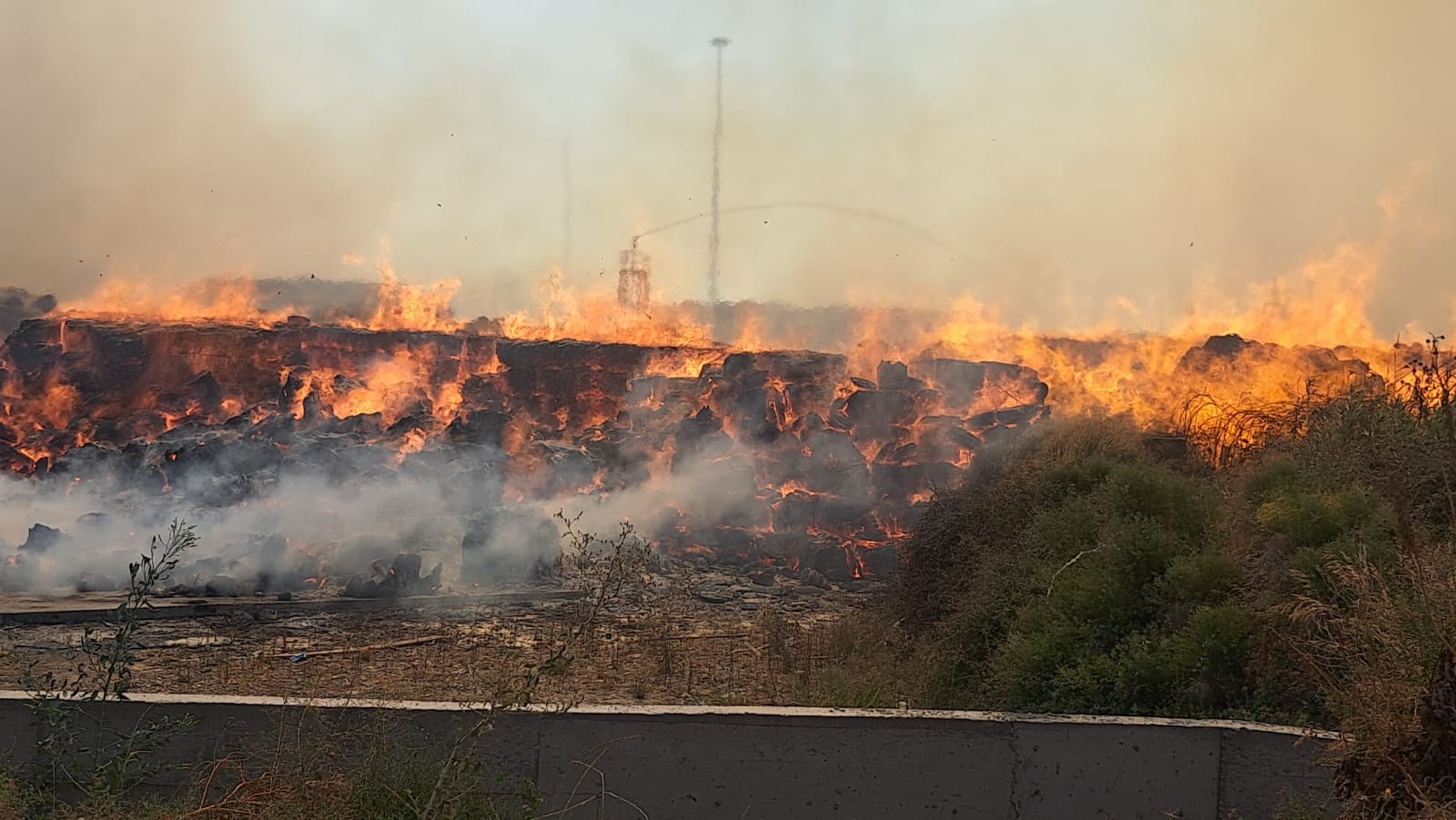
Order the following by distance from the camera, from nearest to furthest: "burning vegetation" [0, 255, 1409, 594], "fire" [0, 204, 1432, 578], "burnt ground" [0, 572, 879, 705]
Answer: "burnt ground" [0, 572, 879, 705]
"burning vegetation" [0, 255, 1409, 594]
"fire" [0, 204, 1432, 578]

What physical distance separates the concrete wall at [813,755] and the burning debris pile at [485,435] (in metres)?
7.86

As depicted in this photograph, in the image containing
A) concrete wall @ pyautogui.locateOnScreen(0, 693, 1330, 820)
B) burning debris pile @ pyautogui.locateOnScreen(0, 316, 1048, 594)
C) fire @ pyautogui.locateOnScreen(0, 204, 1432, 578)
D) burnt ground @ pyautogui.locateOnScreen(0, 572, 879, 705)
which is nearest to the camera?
concrete wall @ pyautogui.locateOnScreen(0, 693, 1330, 820)

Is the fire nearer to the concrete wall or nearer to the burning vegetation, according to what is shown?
the burning vegetation

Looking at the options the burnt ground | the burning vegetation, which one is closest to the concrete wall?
the burnt ground

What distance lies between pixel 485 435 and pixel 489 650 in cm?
906

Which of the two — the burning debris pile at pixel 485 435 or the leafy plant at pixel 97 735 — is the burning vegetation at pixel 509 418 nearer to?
the burning debris pile at pixel 485 435

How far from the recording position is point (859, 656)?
10.3 m

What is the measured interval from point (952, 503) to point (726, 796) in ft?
22.8

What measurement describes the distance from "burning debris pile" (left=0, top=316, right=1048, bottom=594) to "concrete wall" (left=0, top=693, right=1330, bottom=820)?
7855 mm

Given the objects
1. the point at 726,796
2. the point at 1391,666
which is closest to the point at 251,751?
the point at 726,796

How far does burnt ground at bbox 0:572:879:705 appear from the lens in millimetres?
9180

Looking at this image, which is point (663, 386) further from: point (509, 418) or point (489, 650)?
point (489, 650)

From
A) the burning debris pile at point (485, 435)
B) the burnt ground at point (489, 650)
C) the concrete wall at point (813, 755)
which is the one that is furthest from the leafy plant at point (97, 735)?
the burning debris pile at point (485, 435)

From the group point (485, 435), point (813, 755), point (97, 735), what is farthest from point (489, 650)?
point (485, 435)
